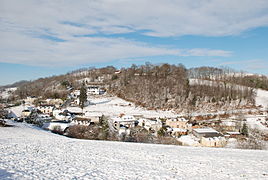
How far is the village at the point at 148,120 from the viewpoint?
2923cm

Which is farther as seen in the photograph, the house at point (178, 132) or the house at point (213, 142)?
the house at point (178, 132)

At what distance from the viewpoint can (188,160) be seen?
993cm

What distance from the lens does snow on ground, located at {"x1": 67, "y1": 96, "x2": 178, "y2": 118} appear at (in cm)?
5024

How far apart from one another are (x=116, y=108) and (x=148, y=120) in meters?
18.5

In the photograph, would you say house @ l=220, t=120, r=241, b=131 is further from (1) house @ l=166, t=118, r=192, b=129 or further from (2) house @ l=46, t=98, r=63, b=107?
(2) house @ l=46, t=98, r=63, b=107

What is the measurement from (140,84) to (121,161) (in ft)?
199

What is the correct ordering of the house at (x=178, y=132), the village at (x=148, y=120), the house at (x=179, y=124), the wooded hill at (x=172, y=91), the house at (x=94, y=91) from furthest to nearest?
the house at (x=94, y=91) → the wooded hill at (x=172, y=91) → the house at (x=179, y=124) → the house at (x=178, y=132) → the village at (x=148, y=120)

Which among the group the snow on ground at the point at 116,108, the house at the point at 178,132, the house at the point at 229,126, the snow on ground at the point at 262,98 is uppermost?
the snow on ground at the point at 262,98

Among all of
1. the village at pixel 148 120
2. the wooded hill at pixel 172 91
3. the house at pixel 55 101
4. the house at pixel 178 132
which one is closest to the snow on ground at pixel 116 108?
the village at pixel 148 120

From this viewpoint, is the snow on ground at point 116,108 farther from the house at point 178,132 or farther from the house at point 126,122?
the house at point 178,132

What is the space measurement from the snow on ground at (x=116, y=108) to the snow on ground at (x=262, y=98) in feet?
104

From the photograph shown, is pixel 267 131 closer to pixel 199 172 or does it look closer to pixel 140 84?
pixel 199 172

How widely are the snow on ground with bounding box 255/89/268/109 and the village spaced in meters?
12.1

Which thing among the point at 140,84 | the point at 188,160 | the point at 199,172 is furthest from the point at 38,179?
the point at 140,84
